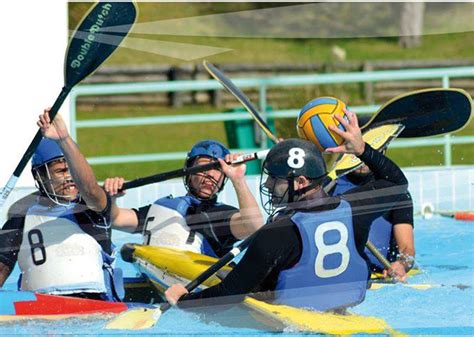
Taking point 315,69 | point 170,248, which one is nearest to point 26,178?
point 170,248

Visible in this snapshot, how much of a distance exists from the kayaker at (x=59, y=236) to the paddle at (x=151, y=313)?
0.41 metres

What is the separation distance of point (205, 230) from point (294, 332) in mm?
1555

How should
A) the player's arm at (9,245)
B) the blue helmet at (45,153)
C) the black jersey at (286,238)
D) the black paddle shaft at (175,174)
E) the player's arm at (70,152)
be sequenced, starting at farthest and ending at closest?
the black paddle shaft at (175,174), the player's arm at (9,245), the blue helmet at (45,153), the player's arm at (70,152), the black jersey at (286,238)

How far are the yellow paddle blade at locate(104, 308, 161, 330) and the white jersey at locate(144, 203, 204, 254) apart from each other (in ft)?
3.36

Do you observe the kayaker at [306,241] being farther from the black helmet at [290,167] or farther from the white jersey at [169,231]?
the white jersey at [169,231]

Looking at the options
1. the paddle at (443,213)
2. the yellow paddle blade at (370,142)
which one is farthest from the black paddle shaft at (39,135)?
the paddle at (443,213)

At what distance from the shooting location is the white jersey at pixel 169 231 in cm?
591

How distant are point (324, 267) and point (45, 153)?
1452 mm

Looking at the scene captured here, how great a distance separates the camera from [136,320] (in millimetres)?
4789

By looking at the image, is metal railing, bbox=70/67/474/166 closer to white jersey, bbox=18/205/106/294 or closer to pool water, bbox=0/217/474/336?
pool water, bbox=0/217/474/336

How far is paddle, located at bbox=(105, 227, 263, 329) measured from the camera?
475 cm

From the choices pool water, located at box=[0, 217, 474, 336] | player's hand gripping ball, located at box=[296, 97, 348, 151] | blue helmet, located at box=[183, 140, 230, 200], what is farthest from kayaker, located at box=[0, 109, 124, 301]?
player's hand gripping ball, located at box=[296, 97, 348, 151]

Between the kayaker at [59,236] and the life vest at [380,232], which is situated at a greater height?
the kayaker at [59,236]

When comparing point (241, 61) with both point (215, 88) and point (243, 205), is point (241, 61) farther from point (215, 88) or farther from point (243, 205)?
point (243, 205)
